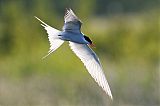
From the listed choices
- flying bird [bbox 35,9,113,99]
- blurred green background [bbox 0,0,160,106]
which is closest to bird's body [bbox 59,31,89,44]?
flying bird [bbox 35,9,113,99]

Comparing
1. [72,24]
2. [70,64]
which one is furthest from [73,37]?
[70,64]

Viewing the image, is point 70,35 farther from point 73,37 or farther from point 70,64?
point 70,64

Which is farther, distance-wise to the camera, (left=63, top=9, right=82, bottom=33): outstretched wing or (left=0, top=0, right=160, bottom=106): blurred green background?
(left=0, top=0, right=160, bottom=106): blurred green background

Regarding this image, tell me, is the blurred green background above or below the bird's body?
below

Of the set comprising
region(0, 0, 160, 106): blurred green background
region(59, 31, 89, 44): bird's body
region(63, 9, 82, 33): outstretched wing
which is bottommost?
region(0, 0, 160, 106): blurred green background

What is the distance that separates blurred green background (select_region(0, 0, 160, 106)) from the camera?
29.2 feet

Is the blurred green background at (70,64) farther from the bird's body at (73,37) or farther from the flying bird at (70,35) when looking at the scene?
the bird's body at (73,37)

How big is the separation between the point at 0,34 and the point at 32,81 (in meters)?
7.68

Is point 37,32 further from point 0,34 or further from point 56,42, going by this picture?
point 56,42

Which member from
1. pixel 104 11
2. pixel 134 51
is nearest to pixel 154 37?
pixel 134 51

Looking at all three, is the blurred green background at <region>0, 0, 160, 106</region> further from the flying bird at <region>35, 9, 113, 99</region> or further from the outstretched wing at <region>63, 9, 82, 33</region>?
the outstretched wing at <region>63, 9, 82, 33</region>

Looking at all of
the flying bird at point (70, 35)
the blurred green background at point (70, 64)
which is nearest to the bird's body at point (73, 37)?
the flying bird at point (70, 35)

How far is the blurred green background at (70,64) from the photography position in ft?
29.2

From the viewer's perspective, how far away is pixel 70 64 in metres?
15.4
